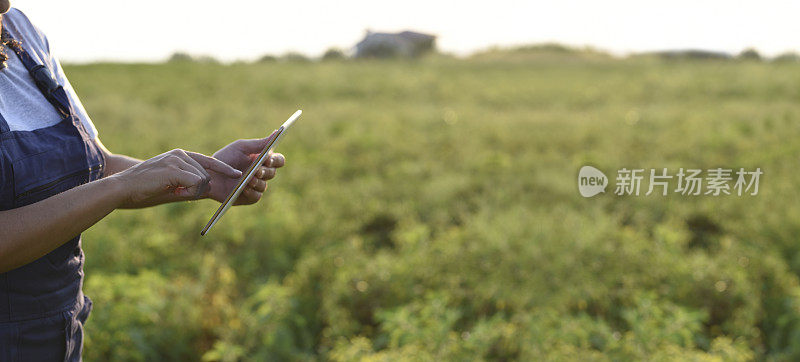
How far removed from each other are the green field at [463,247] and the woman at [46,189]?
2076mm

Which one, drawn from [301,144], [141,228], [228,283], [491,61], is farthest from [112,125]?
[491,61]

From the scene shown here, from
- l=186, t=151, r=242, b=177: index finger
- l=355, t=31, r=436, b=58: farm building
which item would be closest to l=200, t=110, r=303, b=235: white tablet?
l=186, t=151, r=242, b=177: index finger

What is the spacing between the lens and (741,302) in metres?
4.60

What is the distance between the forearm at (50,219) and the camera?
148 centimetres

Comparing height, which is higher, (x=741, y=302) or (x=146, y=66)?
(x=146, y=66)

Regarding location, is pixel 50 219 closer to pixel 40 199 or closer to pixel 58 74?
pixel 40 199

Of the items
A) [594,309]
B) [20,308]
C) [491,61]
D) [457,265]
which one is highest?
[491,61]

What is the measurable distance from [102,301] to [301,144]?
5383 mm

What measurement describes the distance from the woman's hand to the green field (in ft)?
5.75

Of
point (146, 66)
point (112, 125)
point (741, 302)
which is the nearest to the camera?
point (741, 302)

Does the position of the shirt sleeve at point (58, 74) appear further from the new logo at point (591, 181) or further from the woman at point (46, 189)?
the new logo at point (591, 181)

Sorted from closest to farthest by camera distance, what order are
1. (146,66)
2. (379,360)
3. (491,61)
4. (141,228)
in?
1. (379,360)
2. (141,228)
3. (146,66)
4. (491,61)

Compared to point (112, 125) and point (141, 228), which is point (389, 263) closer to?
point (141, 228)

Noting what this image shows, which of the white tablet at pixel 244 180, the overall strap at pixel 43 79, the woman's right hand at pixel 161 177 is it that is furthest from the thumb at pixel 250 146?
the overall strap at pixel 43 79
